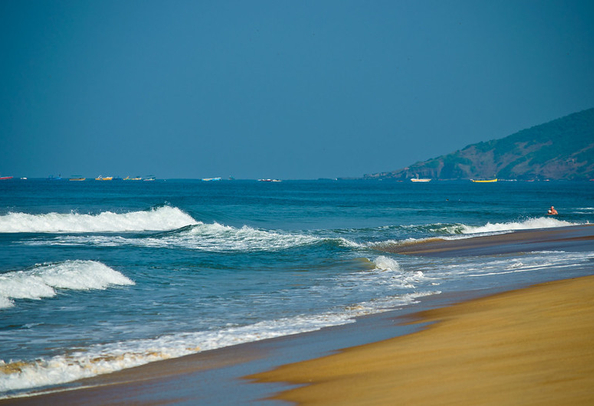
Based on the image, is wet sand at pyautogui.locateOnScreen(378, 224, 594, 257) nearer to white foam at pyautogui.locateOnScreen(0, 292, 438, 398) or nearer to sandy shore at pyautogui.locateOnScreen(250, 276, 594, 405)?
white foam at pyautogui.locateOnScreen(0, 292, 438, 398)

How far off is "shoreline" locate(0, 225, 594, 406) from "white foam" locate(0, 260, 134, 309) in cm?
615

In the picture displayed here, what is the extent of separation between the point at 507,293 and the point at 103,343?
24.3 feet

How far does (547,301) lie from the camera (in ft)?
29.1

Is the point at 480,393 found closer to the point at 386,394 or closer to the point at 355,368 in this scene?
the point at 386,394

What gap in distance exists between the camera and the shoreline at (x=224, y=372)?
582 centimetres

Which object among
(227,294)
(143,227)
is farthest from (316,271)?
(143,227)

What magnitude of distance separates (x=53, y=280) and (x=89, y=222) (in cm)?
2592

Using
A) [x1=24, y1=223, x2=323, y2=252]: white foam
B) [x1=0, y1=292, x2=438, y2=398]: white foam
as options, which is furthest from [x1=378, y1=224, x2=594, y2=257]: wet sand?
[x1=0, y1=292, x2=438, y2=398]: white foam

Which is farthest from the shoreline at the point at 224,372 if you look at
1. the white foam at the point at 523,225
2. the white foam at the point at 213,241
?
the white foam at the point at 523,225

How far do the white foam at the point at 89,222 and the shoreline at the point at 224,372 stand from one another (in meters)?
31.1

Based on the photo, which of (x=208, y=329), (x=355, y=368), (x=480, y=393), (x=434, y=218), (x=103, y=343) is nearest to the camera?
(x=480, y=393)

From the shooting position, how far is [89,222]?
3862 centimetres

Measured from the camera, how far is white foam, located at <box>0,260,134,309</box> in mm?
12750

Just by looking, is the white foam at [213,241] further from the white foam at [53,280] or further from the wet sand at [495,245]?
the white foam at [53,280]
